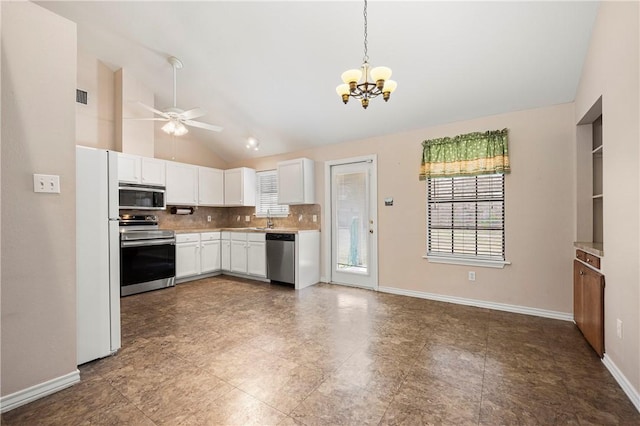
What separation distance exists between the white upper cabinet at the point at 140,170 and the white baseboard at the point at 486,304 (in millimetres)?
4157

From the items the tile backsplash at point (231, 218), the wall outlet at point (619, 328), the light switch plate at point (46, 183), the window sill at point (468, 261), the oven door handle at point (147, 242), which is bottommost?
the wall outlet at point (619, 328)

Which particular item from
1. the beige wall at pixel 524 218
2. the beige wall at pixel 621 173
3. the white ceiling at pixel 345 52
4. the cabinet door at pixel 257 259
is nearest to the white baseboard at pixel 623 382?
the beige wall at pixel 621 173

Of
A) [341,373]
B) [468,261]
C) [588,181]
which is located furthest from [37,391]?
[588,181]

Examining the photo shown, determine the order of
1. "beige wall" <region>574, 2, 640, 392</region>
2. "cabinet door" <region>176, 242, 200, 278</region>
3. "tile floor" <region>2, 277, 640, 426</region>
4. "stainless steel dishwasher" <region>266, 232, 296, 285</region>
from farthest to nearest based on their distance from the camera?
"cabinet door" <region>176, 242, 200, 278</region> → "stainless steel dishwasher" <region>266, 232, 296, 285</region> → "beige wall" <region>574, 2, 640, 392</region> → "tile floor" <region>2, 277, 640, 426</region>

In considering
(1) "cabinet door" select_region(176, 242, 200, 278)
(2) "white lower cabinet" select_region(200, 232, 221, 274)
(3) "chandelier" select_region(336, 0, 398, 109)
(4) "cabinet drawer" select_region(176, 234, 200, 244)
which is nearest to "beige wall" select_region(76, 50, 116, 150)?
(4) "cabinet drawer" select_region(176, 234, 200, 244)

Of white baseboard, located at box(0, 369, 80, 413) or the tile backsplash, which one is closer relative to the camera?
white baseboard, located at box(0, 369, 80, 413)

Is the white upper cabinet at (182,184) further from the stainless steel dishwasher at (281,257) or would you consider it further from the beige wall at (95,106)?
the stainless steel dishwasher at (281,257)

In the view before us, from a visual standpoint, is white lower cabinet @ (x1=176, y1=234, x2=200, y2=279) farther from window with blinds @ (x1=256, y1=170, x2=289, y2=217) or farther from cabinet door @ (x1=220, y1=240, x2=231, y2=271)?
window with blinds @ (x1=256, y1=170, x2=289, y2=217)

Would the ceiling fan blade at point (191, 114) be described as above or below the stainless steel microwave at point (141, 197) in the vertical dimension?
above

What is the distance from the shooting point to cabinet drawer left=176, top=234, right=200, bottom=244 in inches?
197

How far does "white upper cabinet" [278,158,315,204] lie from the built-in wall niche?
11.8 feet

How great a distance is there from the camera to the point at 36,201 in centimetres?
190

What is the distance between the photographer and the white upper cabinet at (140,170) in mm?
4477

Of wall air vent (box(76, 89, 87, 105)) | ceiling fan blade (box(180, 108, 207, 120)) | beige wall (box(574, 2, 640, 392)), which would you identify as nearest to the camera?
beige wall (box(574, 2, 640, 392))
